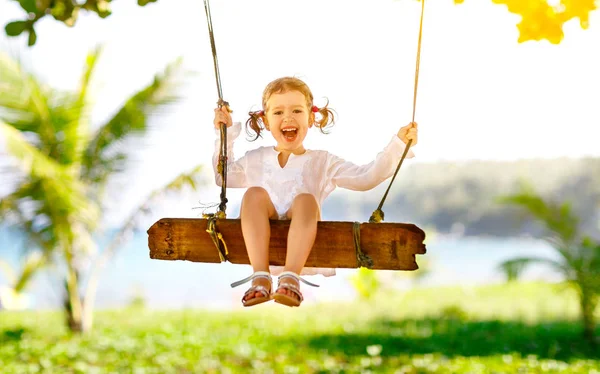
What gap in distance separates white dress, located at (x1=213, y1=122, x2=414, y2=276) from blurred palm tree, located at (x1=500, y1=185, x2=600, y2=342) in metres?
5.17

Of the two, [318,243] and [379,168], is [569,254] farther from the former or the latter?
[318,243]

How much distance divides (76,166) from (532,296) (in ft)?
21.6

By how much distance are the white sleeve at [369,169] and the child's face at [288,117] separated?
17cm

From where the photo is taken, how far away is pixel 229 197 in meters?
2.41

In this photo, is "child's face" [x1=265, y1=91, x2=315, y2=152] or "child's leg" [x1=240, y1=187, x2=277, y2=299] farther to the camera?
"child's face" [x1=265, y1=91, x2=315, y2=152]

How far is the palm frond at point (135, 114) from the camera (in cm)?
702

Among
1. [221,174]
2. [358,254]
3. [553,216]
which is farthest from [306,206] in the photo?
[553,216]

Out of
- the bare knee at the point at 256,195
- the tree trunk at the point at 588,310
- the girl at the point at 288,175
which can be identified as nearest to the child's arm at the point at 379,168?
the girl at the point at 288,175

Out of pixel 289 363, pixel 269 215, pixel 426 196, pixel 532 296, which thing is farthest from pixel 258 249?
pixel 426 196

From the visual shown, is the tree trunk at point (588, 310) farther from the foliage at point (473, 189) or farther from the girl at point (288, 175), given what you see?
the foliage at point (473, 189)

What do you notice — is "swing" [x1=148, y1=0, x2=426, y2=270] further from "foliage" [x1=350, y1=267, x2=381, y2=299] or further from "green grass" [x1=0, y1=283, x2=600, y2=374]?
"foliage" [x1=350, y1=267, x2=381, y2=299]

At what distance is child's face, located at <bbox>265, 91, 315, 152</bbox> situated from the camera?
92.4 inches

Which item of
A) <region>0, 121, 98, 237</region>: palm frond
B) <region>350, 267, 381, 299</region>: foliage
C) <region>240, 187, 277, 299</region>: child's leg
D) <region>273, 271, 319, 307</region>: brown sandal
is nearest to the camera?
<region>273, 271, 319, 307</region>: brown sandal

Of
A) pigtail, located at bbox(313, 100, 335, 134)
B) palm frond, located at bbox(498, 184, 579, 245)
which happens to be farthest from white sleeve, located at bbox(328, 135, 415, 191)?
palm frond, located at bbox(498, 184, 579, 245)
